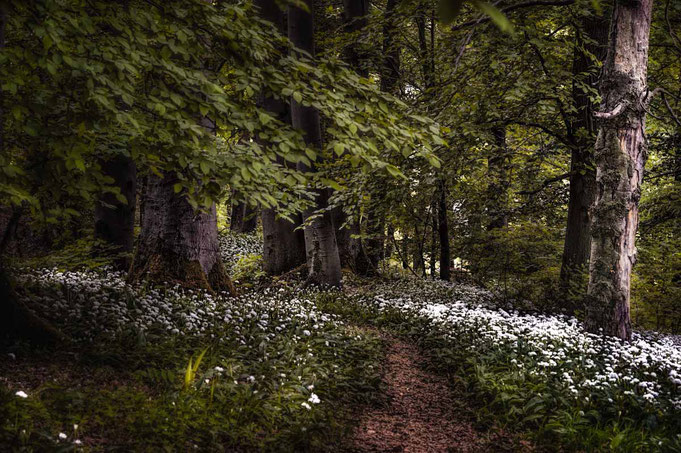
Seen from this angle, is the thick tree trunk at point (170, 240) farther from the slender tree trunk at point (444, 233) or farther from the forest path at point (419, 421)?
the slender tree trunk at point (444, 233)

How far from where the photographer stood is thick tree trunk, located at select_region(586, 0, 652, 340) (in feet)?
24.5

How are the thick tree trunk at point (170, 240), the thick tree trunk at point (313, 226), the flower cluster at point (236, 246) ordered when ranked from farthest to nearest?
1. the flower cluster at point (236, 246)
2. the thick tree trunk at point (313, 226)
3. the thick tree trunk at point (170, 240)

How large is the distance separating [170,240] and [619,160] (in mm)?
8195

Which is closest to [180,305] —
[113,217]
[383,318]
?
[383,318]

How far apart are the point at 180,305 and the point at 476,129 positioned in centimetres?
637

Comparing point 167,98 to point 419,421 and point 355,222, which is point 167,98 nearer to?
point 419,421

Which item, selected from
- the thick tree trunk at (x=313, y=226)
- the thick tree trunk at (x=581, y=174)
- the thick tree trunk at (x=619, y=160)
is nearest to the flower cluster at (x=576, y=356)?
the thick tree trunk at (x=619, y=160)

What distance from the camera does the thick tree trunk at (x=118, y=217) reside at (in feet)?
38.3

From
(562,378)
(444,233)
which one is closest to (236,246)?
(444,233)

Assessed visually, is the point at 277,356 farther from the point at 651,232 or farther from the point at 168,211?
the point at 651,232

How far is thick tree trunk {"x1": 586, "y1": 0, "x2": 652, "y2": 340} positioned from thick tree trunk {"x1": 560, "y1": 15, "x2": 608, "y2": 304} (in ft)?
7.68

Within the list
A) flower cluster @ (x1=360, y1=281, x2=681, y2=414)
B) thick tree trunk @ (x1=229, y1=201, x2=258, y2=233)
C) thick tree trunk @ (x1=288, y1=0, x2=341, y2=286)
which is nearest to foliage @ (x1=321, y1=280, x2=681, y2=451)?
flower cluster @ (x1=360, y1=281, x2=681, y2=414)

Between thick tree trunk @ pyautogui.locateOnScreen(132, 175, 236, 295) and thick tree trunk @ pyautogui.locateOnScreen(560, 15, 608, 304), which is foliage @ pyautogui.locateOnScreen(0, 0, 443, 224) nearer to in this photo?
thick tree trunk @ pyautogui.locateOnScreen(132, 175, 236, 295)

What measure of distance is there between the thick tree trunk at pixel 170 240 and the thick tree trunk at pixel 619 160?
7179mm
